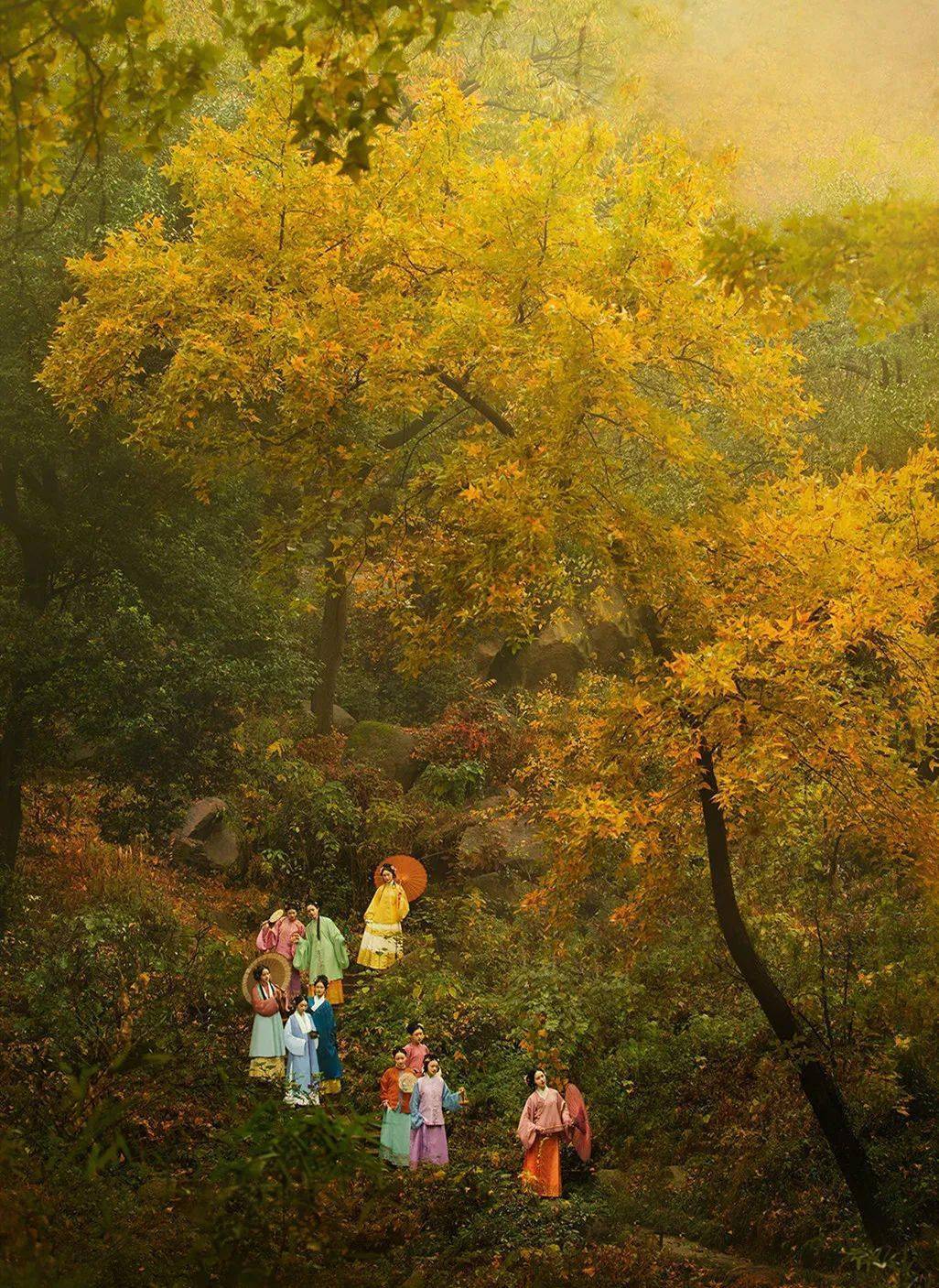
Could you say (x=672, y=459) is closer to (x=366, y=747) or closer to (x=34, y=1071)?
(x=34, y=1071)

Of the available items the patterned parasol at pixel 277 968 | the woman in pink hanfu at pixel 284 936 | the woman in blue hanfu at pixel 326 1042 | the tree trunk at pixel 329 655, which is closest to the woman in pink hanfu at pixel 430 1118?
the woman in blue hanfu at pixel 326 1042

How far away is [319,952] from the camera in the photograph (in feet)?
46.0

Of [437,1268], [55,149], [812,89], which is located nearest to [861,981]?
[437,1268]

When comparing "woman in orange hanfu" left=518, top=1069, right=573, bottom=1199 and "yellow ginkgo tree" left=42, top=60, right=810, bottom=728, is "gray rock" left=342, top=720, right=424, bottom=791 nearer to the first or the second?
"yellow ginkgo tree" left=42, top=60, right=810, bottom=728

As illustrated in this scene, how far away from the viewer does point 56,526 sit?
575 inches

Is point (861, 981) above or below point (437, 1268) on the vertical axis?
above

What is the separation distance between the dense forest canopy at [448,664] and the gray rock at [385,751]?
247 cm

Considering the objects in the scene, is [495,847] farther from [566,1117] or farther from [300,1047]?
[566,1117]

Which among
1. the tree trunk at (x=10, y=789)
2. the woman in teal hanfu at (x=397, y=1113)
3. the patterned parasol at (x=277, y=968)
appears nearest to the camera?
the woman in teal hanfu at (x=397, y=1113)

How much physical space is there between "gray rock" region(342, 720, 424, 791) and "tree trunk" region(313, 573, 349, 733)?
0.71 m

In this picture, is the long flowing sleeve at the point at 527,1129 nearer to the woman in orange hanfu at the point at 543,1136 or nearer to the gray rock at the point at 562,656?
the woman in orange hanfu at the point at 543,1136

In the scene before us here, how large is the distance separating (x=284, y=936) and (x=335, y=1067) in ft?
7.21

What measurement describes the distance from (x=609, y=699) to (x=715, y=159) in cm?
466

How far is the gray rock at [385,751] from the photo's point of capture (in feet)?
68.5
